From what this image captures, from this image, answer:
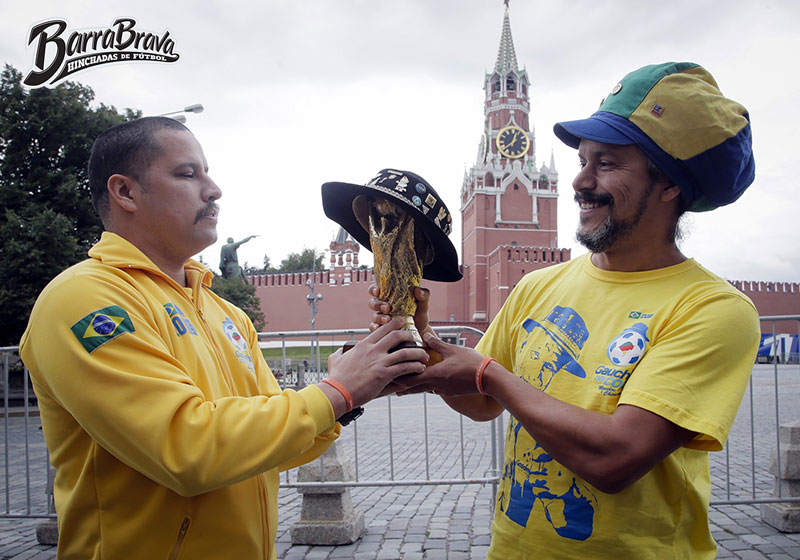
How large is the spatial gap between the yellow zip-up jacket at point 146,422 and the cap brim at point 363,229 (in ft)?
2.07

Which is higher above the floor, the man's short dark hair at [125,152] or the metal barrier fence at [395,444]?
the man's short dark hair at [125,152]

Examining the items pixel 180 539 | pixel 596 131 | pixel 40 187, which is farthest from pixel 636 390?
pixel 40 187

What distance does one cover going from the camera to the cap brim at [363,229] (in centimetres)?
195

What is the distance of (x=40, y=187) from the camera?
649 inches

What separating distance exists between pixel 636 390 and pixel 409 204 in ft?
2.84

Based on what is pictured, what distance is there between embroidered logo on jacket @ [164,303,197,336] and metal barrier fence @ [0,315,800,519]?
2211 mm

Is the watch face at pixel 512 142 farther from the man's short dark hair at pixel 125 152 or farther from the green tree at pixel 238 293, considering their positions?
the man's short dark hair at pixel 125 152

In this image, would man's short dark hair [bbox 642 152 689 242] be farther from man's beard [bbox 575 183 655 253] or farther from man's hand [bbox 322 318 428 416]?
man's hand [bbox 322 318 428 416]

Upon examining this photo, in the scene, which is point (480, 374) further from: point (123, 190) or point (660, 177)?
point (123, 190)

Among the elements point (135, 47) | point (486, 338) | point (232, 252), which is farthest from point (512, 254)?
point (486, 338)

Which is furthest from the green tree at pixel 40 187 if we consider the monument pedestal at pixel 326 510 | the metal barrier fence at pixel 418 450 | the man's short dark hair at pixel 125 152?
the man's short dark hair at pixel 125 152

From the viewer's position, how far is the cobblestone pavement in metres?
4.11

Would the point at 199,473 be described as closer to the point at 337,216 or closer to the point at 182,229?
the point at 182,229

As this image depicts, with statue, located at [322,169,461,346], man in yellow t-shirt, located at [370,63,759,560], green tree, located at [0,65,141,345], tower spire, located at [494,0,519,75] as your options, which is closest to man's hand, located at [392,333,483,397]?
man in yellow t-shirt, located at [370,63,759,560]
